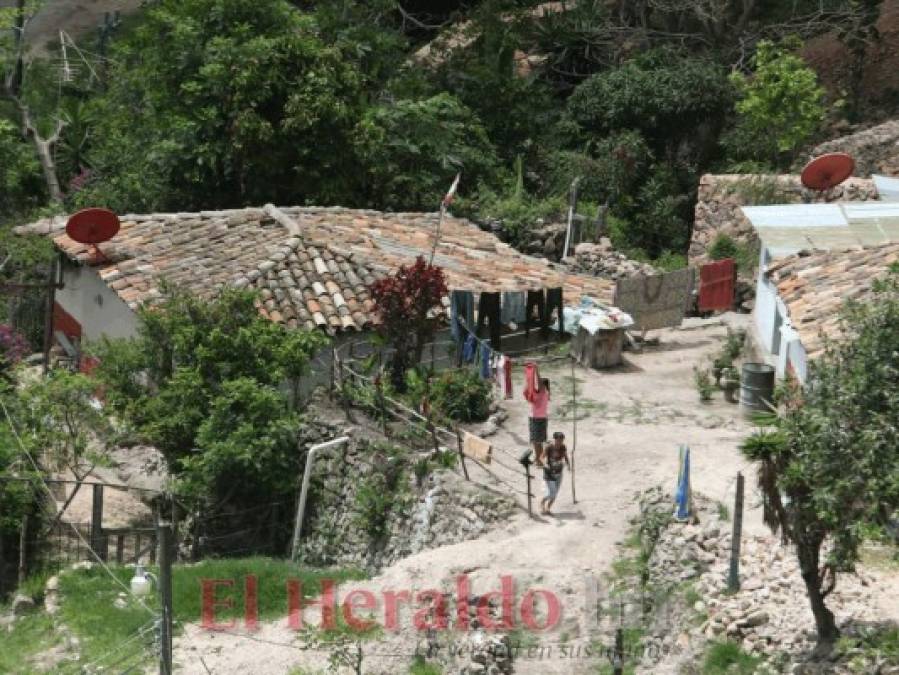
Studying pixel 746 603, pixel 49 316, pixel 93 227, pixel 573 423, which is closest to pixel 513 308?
pixel 573 423

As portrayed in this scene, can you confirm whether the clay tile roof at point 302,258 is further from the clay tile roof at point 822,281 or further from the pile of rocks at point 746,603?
the pile of rocks at point 746,603

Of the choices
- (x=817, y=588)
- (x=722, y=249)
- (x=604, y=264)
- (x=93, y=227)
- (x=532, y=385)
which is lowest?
(x=817, y=588)

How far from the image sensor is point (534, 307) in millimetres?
30344

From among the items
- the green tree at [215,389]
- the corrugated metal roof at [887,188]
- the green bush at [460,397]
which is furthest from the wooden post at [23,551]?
the corrugated metal roof at [887,188]

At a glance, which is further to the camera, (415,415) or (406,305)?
(406,305)

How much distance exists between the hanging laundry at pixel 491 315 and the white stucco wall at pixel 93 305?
19.7ft

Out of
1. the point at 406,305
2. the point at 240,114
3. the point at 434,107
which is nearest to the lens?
the point at 406,305

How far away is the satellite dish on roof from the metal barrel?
1156 centimetres

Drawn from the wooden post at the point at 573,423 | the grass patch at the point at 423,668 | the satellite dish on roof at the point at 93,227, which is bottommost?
the grass patch at the point at 423,668

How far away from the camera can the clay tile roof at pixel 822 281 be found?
21891 millimetres

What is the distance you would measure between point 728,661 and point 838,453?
3010 mm

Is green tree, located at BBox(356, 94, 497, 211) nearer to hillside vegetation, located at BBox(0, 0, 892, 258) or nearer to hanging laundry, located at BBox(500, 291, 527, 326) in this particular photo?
hillside vegetation, located at BBox(0, 0, 892, 258)

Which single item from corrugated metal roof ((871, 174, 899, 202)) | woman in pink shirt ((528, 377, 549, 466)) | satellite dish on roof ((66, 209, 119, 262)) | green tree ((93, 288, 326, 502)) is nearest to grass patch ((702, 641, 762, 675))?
woman in pink shirt ((528, 377, 549, 466))

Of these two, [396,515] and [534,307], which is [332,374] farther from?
[534,307]
